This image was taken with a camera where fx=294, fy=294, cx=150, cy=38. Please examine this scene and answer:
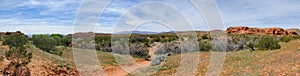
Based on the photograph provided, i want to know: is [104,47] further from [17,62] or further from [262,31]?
[262,31]

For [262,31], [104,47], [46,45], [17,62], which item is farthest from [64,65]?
[262,31]

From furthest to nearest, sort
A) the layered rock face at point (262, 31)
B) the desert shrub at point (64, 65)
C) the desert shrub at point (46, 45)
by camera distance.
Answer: the layered rock face at point (262, 31) → the desert shrub at point (46, 45) → the desert shrub at point (64, 65)

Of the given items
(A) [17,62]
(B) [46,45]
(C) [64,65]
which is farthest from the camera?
(B) [46,45]

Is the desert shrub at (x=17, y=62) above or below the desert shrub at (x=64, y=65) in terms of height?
above

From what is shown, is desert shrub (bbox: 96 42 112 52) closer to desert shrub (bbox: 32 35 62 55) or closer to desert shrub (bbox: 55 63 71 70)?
desert shrub (bbox: 32 35 62 55)

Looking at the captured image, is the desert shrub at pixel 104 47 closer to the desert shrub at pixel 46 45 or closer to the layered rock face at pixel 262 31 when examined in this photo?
the desert shrub at pixel 46 45

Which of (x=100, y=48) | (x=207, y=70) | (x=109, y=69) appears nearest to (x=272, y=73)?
(x=207, y=70)

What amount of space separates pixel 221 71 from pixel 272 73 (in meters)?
2.77

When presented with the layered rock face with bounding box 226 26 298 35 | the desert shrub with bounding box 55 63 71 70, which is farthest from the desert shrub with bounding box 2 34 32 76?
the layered rock face with bounding box 226 26 298 35

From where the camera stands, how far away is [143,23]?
787 inches

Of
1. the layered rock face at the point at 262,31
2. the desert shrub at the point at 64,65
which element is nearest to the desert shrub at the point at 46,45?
the desert shrub at the point at 64,65

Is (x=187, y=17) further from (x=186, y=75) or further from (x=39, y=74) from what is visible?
(x=39, y=74)

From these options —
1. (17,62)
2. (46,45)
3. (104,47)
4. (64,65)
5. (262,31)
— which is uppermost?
(262,31)

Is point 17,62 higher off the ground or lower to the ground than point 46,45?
lower
